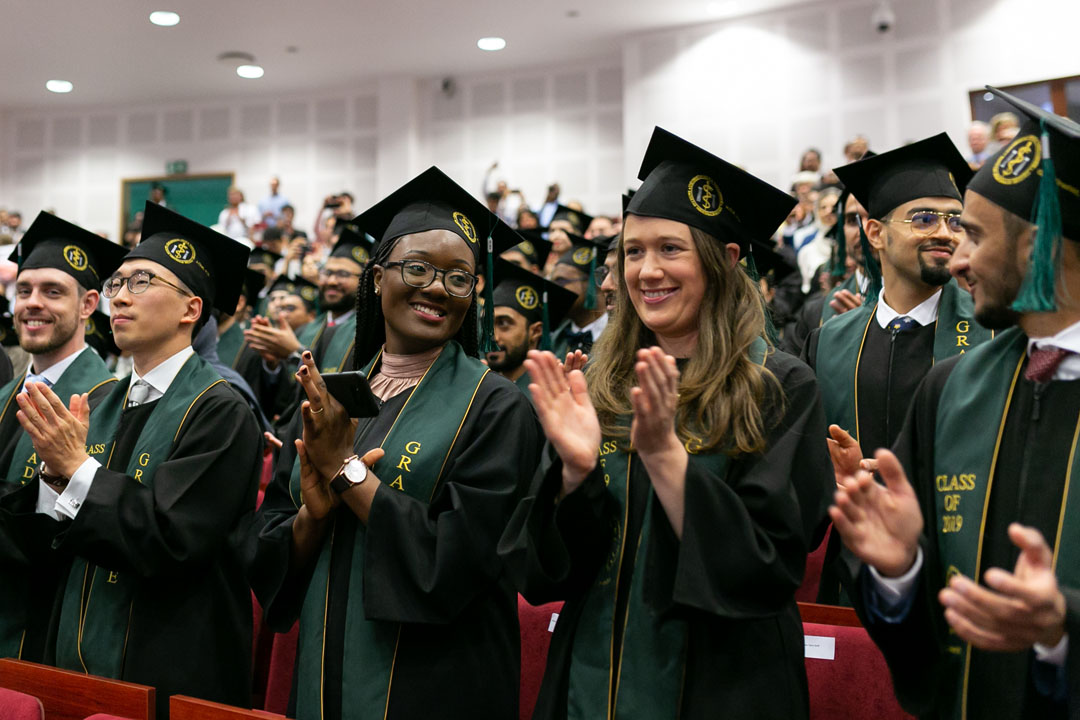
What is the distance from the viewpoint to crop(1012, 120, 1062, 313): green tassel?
1831 mm

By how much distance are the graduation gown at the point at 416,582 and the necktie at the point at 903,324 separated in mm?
1660

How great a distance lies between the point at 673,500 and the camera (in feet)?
6.65

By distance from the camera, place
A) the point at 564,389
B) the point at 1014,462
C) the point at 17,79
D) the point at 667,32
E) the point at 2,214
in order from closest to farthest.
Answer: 1. the point at 1014,462
2. the point at 564,389
3. the point at 667,32
4. the point at 2,214
5. the point at 17,79

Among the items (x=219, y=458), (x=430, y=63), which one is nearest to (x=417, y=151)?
(x=430, y=63)

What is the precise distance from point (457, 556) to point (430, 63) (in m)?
15.1

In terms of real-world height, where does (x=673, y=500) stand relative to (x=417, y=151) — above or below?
below

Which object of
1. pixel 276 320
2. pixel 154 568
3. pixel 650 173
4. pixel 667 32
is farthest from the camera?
pixel 667 32

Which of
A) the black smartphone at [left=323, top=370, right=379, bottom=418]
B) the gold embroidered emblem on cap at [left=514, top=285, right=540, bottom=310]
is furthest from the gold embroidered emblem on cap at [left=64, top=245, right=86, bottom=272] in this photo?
the gold embroidered emblem on cap at [left=514, top=285, right=540, bottom=310]

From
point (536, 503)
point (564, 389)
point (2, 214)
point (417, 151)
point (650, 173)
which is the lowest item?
point (536, 503)

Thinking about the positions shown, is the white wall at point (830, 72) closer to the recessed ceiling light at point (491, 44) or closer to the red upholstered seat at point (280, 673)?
the recessed ceiling light at point (491, 44)

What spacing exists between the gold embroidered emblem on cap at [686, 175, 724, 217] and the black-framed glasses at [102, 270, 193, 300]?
2034 millimetres

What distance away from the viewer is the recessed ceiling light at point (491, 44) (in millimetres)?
15289

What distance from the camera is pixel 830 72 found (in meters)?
13.5

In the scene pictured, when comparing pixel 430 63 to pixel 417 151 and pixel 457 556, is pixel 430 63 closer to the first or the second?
pixel 417 151
